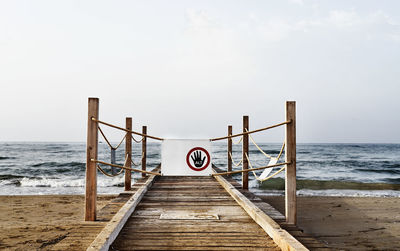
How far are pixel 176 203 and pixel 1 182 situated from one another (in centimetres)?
1361

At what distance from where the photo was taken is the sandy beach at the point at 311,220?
5429mm

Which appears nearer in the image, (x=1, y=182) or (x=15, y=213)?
(x=15, y=213)

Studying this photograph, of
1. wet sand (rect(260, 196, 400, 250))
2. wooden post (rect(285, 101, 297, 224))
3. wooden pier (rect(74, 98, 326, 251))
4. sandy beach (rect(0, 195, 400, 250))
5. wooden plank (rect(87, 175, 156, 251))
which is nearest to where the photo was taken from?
wooden plank (rect(87, 175, 156, 251))

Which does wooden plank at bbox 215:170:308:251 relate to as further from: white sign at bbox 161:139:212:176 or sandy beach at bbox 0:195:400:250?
sandy beach at bbox 0:195:400:250

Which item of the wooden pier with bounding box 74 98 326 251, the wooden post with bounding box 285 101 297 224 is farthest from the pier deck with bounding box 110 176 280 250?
the wooden post with bounding box 285 101 297 224

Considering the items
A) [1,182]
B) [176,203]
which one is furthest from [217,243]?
[1,182]

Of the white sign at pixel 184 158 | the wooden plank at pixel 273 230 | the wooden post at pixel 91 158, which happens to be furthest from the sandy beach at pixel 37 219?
the wooden plank at pixel 273 230

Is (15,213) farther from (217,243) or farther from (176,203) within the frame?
(217,243)

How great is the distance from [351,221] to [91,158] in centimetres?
628

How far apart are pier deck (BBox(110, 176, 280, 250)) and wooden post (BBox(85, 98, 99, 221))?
1.76 feet

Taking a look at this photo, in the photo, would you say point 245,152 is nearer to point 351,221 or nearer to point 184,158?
point 184,158

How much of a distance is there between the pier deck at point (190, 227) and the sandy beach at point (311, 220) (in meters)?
0.77

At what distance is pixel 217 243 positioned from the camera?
3.14m

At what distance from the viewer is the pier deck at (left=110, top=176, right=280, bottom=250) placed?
10.2ft
